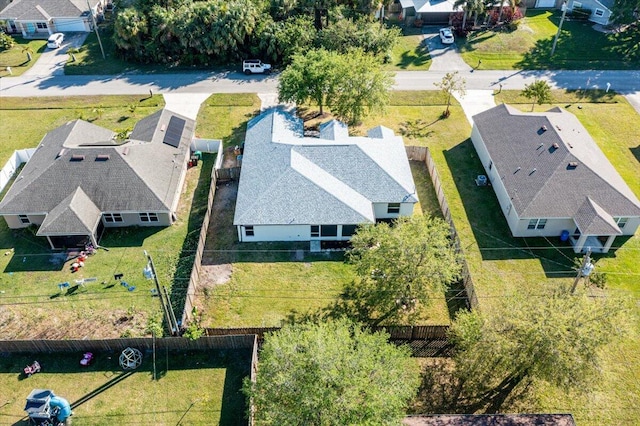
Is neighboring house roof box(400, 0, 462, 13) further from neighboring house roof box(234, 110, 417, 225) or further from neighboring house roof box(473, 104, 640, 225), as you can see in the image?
neighboring house roof box(234, 110, 417, 225)

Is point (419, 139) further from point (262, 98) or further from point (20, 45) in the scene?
point (20, 45)

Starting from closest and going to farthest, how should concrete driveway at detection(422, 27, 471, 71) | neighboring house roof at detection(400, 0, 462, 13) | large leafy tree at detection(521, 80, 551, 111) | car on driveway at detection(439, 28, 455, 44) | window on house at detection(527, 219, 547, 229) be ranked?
1. window on house at detection(527, 219, 547, 229)
2. large leafy tree at detection(521, 80, 551, 111)
3. concrete driveway at detection(422, 27, 471, 71)
4. car on driveway at detection(439, 28, 455, 44)
5. neighboring house roof at detection(400, 0, 462, 13)

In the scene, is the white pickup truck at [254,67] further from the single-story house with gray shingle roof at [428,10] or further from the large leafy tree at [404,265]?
the large leafy tree at [404,265]

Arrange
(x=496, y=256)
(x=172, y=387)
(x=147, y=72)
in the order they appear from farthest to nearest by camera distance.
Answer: (x=147, y=72) < (x=496, y=256) < (x=172, y=387)

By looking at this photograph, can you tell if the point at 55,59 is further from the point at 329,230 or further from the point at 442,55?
the point at 442,55

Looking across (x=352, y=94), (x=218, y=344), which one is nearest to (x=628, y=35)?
(x=352, y=94)

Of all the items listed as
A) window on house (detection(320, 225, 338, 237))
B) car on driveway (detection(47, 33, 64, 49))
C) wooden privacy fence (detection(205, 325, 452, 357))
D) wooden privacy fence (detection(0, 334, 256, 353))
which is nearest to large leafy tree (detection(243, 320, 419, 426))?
wooden privacy fence (detection(205, 325, 452, 357))
